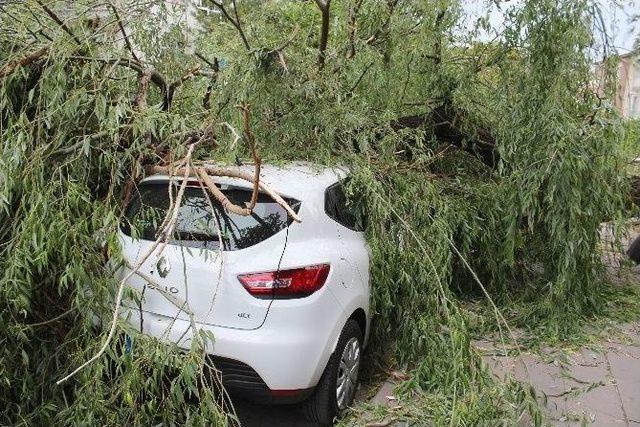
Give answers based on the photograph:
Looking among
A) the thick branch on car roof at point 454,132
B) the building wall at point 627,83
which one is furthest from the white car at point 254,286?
the building wall at point 627,83

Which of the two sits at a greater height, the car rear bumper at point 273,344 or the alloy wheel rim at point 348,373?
the car rear bumper at point 273,344

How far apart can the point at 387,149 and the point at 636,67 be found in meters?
2.84

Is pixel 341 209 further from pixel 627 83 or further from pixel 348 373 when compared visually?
pixel 627 83

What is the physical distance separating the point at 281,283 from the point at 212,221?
56 cm

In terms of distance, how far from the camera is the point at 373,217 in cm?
414

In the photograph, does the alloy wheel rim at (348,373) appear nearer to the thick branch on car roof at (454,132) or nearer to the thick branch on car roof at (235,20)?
the thick branch on car roof at (235,20)

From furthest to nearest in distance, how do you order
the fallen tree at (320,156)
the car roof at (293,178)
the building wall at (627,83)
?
the building wall at (627,83), the car roof at (293,178), the fallen tree at (320,156)

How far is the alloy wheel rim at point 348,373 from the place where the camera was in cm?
372

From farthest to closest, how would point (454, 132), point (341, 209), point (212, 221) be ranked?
point (454, 132) < point (341, 209) < point (212, 221)

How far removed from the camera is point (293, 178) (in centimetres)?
370

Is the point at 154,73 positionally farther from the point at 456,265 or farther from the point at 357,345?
the point at 456,265

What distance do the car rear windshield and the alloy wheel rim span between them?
3.24 ft

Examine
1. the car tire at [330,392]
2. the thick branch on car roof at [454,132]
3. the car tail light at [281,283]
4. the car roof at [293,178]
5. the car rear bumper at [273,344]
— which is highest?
the thick branch on car roof at [454,132]

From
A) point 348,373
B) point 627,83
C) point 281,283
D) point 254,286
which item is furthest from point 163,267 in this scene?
point 627,83
